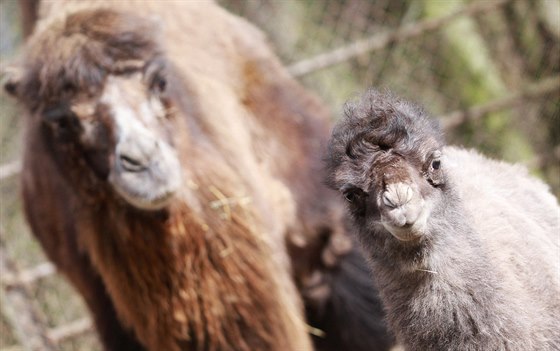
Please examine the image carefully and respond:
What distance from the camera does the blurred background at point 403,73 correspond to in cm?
729

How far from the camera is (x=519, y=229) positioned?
10.6 feet

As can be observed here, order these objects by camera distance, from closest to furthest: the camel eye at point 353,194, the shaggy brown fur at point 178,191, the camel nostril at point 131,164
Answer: the camel eye at point 353,194
the camel nostril at point 131,164
the shaggy brown fur at point 178,191

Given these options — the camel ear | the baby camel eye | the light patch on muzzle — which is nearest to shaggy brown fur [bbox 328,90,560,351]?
the baby camel eye

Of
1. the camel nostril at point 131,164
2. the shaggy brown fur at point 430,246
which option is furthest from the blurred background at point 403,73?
the shaggy brown fur at point 430,246

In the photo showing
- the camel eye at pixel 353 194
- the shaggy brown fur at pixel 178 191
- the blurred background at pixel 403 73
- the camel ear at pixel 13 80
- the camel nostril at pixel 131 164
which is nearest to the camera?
the camel eye at pixel 353 194

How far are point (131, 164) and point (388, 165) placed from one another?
179 cm

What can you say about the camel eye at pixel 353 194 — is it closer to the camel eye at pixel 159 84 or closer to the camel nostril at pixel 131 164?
the camel nostril at pixel 131 164

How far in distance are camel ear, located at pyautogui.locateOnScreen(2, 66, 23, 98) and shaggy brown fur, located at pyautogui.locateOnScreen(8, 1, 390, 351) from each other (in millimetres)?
23

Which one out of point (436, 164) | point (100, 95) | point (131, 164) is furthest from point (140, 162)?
point (436, 164)

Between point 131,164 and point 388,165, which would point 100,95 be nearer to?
point 131,164

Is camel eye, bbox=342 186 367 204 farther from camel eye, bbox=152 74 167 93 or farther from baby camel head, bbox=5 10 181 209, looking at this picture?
camel eye, bbox=152 74 167 93

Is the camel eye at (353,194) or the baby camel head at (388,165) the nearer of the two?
the baby camel head at (388,165)

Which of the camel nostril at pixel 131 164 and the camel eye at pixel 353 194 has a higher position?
the camel eye at pixel 353 194

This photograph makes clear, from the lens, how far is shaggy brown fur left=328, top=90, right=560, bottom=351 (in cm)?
272
